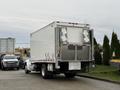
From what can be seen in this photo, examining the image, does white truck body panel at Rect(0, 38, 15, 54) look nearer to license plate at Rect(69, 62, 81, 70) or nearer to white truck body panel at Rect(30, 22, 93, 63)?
white truck body panel at Rect(30, 22, 93, 63)

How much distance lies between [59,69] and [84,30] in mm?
3049

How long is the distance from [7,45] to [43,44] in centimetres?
2787

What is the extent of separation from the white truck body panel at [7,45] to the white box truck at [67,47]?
2766cm

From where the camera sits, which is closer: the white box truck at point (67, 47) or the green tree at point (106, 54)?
the white box truck at point (67, 47)

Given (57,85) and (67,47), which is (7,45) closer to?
(67,47)

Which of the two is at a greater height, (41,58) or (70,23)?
(70,23)

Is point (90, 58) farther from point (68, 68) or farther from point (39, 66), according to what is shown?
point (39, 66)

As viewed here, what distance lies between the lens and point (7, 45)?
4753cm

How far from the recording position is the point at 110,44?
37.8 metres

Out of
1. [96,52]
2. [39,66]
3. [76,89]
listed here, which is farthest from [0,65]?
[76,89]

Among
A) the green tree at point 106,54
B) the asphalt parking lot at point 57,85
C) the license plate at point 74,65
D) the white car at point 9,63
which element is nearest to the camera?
the asphalt parking lot at point 57,85

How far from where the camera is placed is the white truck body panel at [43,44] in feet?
61.7

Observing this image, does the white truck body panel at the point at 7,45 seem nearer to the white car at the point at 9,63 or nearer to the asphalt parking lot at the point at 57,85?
the white car at the point at 9,63

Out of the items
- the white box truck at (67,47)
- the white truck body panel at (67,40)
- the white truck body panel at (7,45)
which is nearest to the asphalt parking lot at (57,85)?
the white box truck at (67,47)
